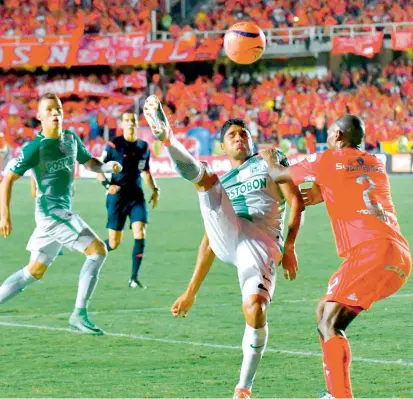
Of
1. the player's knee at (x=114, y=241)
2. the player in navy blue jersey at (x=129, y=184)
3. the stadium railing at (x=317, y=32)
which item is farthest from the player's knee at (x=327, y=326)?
the stadium railing at (x=317, y=32)

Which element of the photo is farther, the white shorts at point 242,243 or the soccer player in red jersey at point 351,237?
the white shorts at point 242,243

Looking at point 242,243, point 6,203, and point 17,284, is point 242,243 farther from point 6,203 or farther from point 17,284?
point 17,284

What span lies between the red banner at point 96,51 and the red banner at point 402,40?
6578mm

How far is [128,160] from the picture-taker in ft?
41.7

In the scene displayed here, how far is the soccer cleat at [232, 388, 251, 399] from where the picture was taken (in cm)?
639

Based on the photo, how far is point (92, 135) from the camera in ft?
130

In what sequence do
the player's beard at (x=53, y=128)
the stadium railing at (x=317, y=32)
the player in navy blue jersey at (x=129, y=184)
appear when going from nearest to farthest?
the player's beard at (x=53, y=128), the player in navy blue jersey at (x=129, y=184), the stadium railing at (x=317, y=32)

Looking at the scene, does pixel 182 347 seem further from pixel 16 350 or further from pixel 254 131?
pixel 254 131

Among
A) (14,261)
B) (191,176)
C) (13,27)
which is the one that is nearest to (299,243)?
(14,261)

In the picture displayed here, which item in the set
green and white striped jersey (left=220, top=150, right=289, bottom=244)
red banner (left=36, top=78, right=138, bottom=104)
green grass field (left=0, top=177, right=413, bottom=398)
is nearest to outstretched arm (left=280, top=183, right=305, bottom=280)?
green and white striped jersey (left=220, top=150, right=289, bottom=244)

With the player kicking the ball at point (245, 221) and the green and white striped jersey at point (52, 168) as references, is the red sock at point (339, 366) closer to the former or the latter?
the player kicking the ball at point (245, 221)

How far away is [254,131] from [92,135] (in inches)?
278

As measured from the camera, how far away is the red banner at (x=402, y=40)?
36.8 meters

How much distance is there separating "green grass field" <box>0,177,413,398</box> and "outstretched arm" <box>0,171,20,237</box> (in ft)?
3.13
